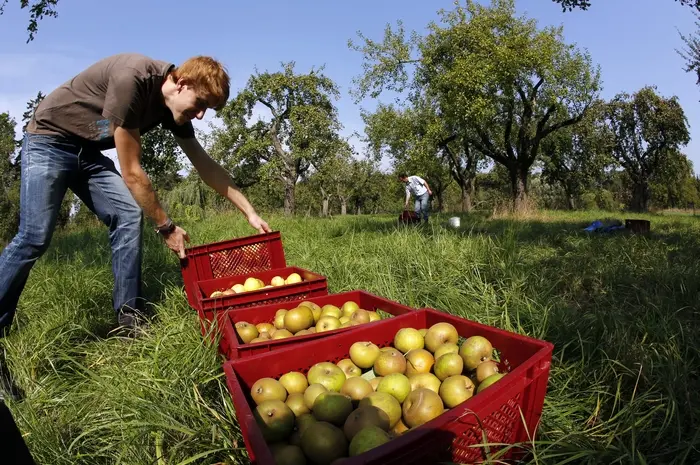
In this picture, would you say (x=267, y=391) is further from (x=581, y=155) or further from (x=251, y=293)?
(x=581, y=155)

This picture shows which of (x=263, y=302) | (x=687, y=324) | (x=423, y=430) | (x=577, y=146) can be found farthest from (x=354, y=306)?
(x=577, y=146)

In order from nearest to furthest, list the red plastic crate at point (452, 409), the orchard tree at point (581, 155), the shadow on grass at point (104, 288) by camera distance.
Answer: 1. the red plastic crate at point (452, 409)
2. the shadow on grass at point (104, 288)
3. the orchard tree at point (581, 155)

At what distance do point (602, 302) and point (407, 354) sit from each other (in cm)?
210

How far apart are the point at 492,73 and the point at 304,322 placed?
15.9 metres

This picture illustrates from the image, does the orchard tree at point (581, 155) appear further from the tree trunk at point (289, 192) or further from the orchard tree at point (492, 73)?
the tree trunk at point (289, 192)

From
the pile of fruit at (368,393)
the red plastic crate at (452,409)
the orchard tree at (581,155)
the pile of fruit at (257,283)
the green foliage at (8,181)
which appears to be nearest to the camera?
the red plastic crate at (452,409)

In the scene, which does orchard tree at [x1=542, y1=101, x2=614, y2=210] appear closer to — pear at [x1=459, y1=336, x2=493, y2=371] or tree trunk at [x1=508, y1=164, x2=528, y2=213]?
tree trunk at [x1=508, y1=164, x2=528, y2=213]

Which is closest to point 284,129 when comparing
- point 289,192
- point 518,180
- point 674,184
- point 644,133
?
point 289,192

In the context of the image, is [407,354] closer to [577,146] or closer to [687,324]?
[687,324]

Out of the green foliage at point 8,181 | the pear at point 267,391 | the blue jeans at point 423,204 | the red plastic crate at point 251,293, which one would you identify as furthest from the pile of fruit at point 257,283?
the green foliage at point 8,181

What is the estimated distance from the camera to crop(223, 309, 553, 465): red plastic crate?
3.48 feet

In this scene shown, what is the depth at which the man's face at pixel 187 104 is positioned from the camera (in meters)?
2.57

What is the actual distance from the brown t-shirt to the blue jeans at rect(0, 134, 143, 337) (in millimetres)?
103

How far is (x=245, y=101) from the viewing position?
31891 mm
